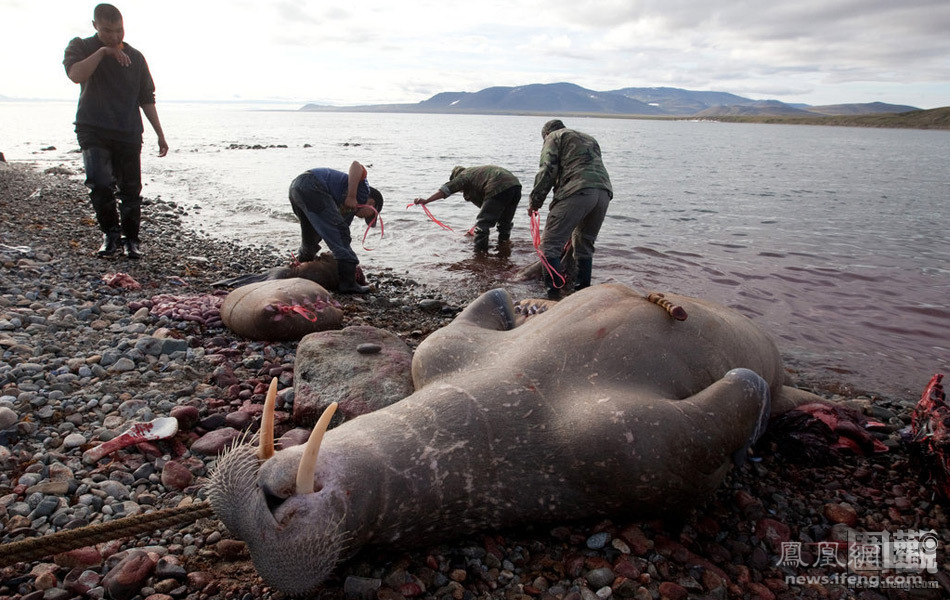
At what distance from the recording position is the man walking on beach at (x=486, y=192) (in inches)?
453

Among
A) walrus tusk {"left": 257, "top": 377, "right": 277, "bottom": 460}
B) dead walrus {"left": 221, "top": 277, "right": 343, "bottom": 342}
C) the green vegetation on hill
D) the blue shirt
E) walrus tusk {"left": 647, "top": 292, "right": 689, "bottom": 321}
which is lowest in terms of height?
dead walrus {"left": 221, "top": 277, "right": 343, "bottom": 342}

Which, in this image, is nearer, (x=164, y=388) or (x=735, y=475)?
(x=735, y=475)

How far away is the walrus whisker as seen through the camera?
239cm

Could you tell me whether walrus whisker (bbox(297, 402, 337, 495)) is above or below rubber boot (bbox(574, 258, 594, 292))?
Answer: above

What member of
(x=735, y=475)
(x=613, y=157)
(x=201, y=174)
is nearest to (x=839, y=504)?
(x=735, y=475)

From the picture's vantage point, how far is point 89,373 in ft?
14.8

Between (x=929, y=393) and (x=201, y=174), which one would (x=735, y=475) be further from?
(x=201, y=174)

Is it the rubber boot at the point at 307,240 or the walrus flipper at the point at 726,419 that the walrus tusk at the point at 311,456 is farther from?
the rubber boot at the point at 307,240

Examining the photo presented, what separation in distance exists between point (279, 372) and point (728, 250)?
32.2ft

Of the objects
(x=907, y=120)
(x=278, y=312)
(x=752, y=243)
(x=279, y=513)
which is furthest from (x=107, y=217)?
(x=907, y=120)

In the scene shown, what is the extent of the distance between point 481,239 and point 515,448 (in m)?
8.73

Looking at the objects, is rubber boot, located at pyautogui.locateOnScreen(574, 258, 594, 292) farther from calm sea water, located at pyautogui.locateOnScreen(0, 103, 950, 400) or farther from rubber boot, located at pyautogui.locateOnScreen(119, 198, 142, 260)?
rubber boot, located at pyautogui.locateOnScreen(119, 198, 142, 260)

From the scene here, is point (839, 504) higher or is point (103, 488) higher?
point (103, 488)

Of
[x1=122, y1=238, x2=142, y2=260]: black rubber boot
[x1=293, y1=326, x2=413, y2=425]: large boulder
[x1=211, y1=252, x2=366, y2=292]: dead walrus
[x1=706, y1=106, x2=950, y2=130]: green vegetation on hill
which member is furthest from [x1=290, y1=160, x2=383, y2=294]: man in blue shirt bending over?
[x1=706, y1=106, x2=950, y2=130]: green vegetation on hill
